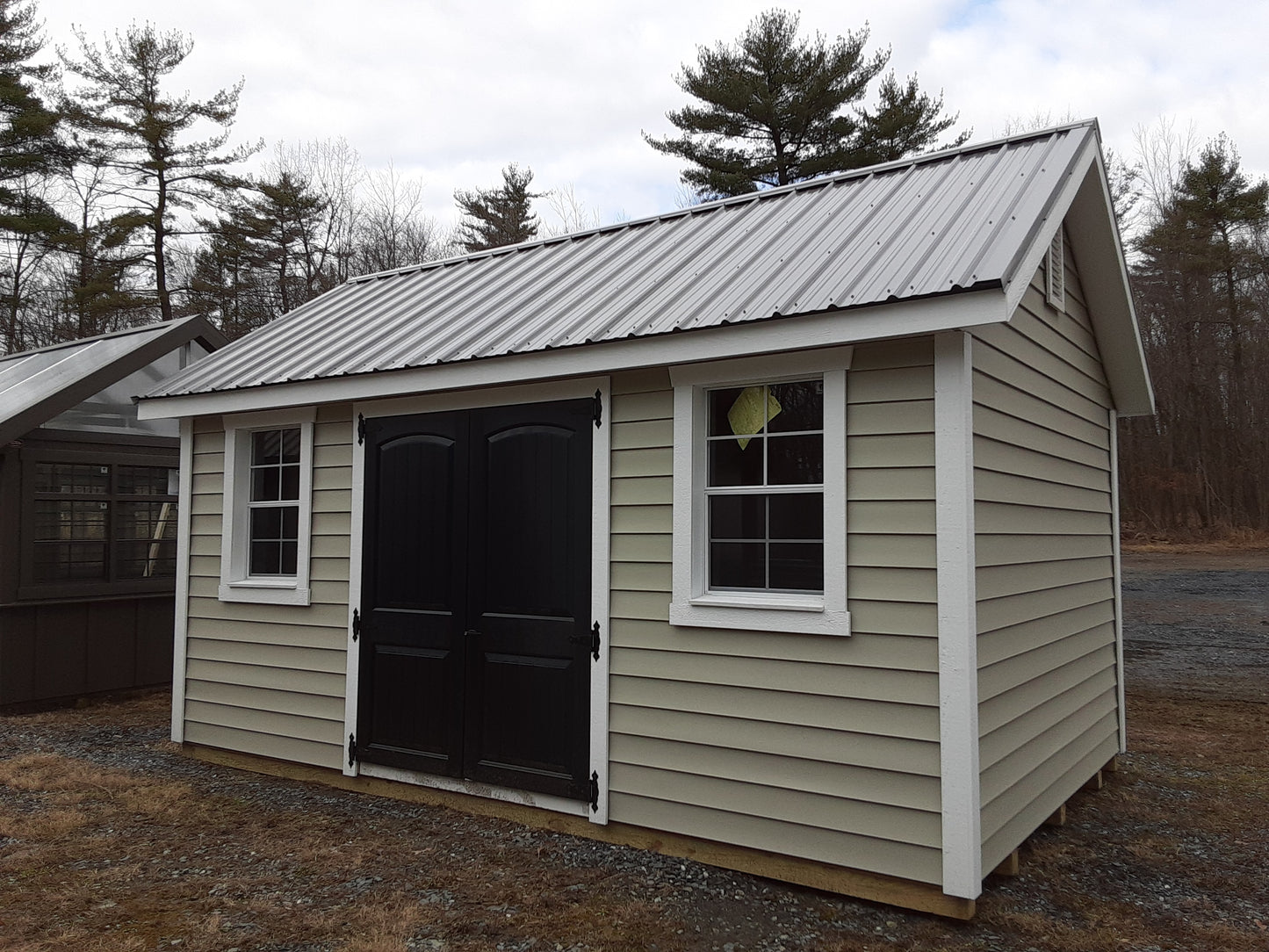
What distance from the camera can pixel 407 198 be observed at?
27156 millimetres

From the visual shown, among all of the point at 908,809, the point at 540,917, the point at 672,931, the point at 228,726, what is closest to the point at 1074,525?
the point at 908,809

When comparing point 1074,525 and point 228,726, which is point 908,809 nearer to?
point 1074,525

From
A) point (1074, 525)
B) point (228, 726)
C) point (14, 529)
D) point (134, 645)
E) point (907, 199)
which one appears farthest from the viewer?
point (134, 645)

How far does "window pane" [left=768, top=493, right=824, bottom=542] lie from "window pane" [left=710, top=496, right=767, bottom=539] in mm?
60

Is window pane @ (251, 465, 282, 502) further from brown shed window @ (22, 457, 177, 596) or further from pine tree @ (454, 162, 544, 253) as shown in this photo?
pine tree @ (454, 162, 544, 253)

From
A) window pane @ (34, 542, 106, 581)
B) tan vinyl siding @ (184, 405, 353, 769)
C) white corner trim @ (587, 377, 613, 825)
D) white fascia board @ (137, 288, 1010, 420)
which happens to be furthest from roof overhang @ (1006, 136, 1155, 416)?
window pane @ (34, 542, 106, 581)

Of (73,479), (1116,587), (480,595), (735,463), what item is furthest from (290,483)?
(1116,587)

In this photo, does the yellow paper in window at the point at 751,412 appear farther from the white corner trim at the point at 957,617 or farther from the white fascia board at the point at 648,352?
the white corner trim at the point at 957,617

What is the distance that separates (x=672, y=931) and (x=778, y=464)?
223cm

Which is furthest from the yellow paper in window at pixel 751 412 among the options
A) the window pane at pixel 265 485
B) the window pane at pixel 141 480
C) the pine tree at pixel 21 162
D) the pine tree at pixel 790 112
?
the pine tree at pixel 21 162

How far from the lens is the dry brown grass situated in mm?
3930

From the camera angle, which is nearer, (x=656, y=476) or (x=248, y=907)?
(x=248, y=907)

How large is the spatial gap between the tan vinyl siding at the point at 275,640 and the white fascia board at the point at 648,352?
390 mm

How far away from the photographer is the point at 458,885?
4.49 meters
